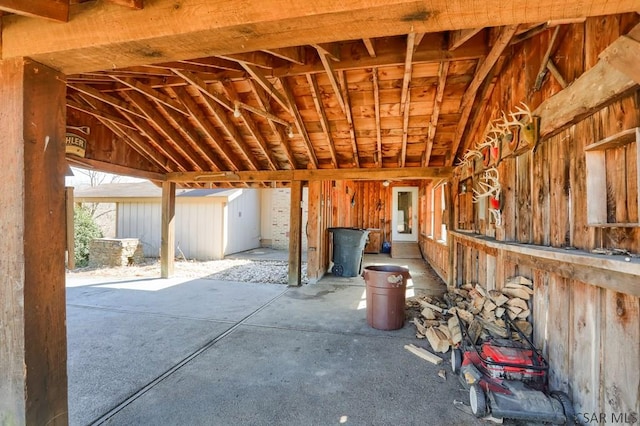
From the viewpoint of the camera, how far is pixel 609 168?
1.65m

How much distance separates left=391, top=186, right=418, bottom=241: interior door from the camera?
10.1m

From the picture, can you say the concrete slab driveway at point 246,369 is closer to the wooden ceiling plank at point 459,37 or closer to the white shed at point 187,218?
the wooden ceiling plank at point 459,37

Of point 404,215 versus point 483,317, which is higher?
point 404,215

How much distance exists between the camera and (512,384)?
205 centimetres

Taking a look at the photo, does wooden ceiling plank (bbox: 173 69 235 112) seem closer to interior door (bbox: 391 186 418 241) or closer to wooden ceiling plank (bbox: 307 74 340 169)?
wooden ceiling plank (bbox: 307 74 340 169)

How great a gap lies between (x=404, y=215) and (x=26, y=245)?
9930 millimetres

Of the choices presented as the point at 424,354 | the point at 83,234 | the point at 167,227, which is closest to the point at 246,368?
the point at 424,354

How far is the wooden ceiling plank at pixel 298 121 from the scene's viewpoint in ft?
12.6

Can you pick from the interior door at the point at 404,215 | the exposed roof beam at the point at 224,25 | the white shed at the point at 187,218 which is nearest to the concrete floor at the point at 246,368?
the exposed roof beam at the point at 224,25

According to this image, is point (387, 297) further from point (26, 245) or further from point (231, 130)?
point (231, 130)

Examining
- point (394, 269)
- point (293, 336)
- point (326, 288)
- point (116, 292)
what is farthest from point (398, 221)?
point (116, 292)

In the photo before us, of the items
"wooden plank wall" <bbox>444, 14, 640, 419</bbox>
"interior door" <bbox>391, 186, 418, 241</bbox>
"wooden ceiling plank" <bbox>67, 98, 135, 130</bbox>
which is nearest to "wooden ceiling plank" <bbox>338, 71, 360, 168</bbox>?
"wooden plank wall" <bbox>444, 14, 640, 419</bbox>

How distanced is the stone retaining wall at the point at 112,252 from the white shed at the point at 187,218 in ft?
5.26

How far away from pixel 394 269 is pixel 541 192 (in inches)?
78.7
